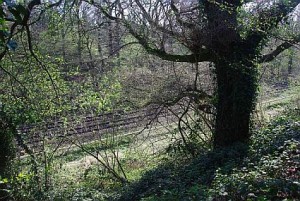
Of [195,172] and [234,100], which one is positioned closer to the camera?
[195,172]

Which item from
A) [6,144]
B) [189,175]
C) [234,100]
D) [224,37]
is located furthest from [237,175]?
[6,144]

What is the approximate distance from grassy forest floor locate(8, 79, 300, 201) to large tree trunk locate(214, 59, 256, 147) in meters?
0.53

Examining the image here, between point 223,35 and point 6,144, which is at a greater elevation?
point 223,35

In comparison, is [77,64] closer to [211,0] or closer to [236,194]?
[211,0]

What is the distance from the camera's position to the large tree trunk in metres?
9.23

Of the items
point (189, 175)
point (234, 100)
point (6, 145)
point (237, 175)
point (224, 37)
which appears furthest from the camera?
point (6, 145)

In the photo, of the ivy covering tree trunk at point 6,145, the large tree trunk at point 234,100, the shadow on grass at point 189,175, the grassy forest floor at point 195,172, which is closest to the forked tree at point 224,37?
the large tree trunk at point 234,100

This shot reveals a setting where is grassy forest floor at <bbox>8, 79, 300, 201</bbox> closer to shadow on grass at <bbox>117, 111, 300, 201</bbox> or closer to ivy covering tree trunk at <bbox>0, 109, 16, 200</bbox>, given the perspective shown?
shadow on grass at <bbox>117, 111, 300, 201</bbox>

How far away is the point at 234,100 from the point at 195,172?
2.49 metres

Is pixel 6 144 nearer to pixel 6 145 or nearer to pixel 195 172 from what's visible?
pixel 6 145

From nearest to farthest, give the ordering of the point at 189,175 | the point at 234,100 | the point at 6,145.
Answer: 1. the point at 189,175
2. the point at 234,100
3. the point at 6,145

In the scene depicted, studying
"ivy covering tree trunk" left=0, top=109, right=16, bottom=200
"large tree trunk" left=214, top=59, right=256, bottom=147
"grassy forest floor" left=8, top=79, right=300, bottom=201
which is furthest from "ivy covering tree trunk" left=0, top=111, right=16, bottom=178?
"large tree trunk" left=214, top=59, right=256, bottom=147

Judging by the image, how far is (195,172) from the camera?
794 centimetres

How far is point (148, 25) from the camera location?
10898 mm
